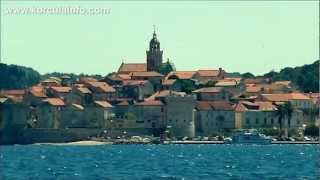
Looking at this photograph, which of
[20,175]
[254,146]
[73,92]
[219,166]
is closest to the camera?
[20,175]

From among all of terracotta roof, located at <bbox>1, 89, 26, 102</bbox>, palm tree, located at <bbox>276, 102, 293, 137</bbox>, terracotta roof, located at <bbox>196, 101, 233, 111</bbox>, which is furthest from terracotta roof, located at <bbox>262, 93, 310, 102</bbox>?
terracotta roof, located at <bbox>1, 89, 26, 102</bbox>

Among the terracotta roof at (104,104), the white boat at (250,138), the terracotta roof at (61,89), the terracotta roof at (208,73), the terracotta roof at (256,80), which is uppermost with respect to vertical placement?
the terracotta roof at (208,73)

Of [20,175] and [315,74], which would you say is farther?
[315,74]

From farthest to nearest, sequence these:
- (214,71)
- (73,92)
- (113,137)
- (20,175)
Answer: (214,71) → (73,92) → (113,137) → (20,175)

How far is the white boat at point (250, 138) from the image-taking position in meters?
129

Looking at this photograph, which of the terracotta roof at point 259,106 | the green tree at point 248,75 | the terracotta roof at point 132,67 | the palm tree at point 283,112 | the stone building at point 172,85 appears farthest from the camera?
the green tree at point 248,75

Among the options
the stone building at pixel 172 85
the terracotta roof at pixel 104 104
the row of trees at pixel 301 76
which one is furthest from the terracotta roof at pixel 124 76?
the row of trees at pixel 301 76

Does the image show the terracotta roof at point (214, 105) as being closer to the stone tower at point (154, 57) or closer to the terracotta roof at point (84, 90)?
the terracotta roof at point (84, 90)

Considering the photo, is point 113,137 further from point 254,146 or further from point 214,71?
point 214,71

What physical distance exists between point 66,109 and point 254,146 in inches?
927

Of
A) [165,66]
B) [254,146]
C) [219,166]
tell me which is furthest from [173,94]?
[219,166]

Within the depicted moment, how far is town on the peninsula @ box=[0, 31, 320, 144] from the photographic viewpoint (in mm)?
134250

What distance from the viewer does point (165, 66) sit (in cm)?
16512

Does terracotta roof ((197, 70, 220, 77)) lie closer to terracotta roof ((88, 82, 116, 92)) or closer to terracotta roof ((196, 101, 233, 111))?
terracotta roof ((88, 82, 116, 92))
